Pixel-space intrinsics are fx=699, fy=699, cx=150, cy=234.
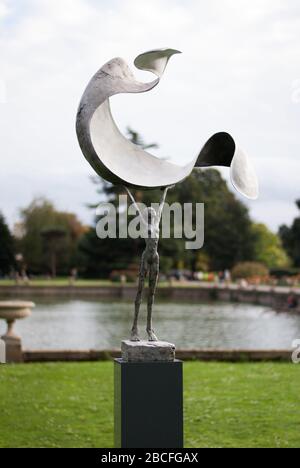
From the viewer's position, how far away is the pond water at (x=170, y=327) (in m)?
14.6

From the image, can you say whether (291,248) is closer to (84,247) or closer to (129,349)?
(84,247)

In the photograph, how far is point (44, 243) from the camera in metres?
48.4

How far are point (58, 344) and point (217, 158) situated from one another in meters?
9.20

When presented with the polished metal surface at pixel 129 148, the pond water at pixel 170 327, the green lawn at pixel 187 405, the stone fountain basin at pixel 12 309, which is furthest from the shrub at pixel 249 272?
the polished metal surface at pixel 129 148

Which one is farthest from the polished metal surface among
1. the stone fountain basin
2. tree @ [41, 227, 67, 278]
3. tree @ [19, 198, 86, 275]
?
tree @ [41, 227, 67, 278]

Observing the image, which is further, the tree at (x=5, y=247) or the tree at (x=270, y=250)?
the tree at (x=270, y=250)

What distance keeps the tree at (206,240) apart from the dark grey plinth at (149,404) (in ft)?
108

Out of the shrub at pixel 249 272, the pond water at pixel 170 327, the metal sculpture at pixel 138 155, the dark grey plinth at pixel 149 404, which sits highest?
the shrub at pixel 249 272

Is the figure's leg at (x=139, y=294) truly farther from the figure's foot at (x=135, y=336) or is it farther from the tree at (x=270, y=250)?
the tree at (x=270, y=250)

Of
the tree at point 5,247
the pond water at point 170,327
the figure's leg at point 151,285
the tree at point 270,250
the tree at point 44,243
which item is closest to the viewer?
the figure's leg at point 151,285

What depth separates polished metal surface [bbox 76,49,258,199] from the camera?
Answer: 17.4ft

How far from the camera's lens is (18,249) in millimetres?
47344

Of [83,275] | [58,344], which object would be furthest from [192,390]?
[83,275]
